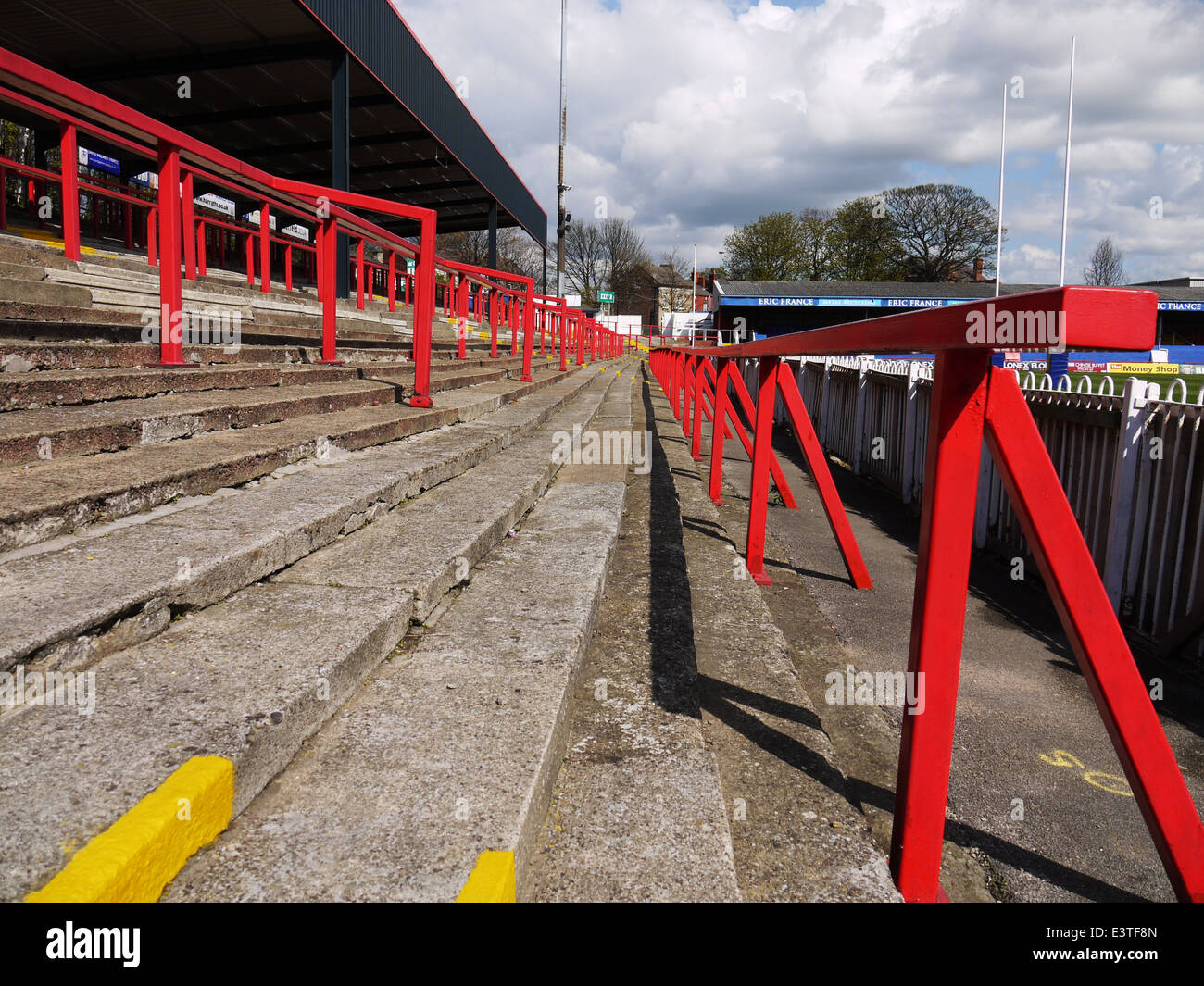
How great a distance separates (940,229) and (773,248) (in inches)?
499

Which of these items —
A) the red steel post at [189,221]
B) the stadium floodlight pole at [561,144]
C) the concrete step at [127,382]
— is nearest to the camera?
the concrete step at [127,382]

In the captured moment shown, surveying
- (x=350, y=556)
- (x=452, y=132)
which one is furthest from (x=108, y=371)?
(x=452, y=132)

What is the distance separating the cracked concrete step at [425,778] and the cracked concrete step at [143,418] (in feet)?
4.77

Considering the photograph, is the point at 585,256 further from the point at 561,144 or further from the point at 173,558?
the point at 173,558

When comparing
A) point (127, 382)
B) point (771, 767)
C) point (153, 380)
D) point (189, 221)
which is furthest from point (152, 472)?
point (189, 221)

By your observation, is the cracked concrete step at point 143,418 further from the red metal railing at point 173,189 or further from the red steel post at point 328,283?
the red steel post at point 328,283

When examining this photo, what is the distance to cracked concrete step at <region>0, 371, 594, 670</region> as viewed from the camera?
1.71 metres

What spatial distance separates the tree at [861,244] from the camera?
62.1 m

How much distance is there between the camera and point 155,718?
5.12 ft

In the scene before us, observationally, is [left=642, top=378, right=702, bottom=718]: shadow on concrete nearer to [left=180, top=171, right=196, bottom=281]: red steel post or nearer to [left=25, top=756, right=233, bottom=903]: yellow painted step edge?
[left=25, top=756, right=233, bottom=903]: yellow painted step edge

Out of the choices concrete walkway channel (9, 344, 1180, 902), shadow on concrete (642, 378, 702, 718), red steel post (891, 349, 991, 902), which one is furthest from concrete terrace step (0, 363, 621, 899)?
red steel post (891, 349, 991, 902)

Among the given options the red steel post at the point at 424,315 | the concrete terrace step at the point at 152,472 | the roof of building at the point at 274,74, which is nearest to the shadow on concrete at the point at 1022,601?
the concrete terrace step at the point at 152,472

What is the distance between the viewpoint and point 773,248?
64.4m
